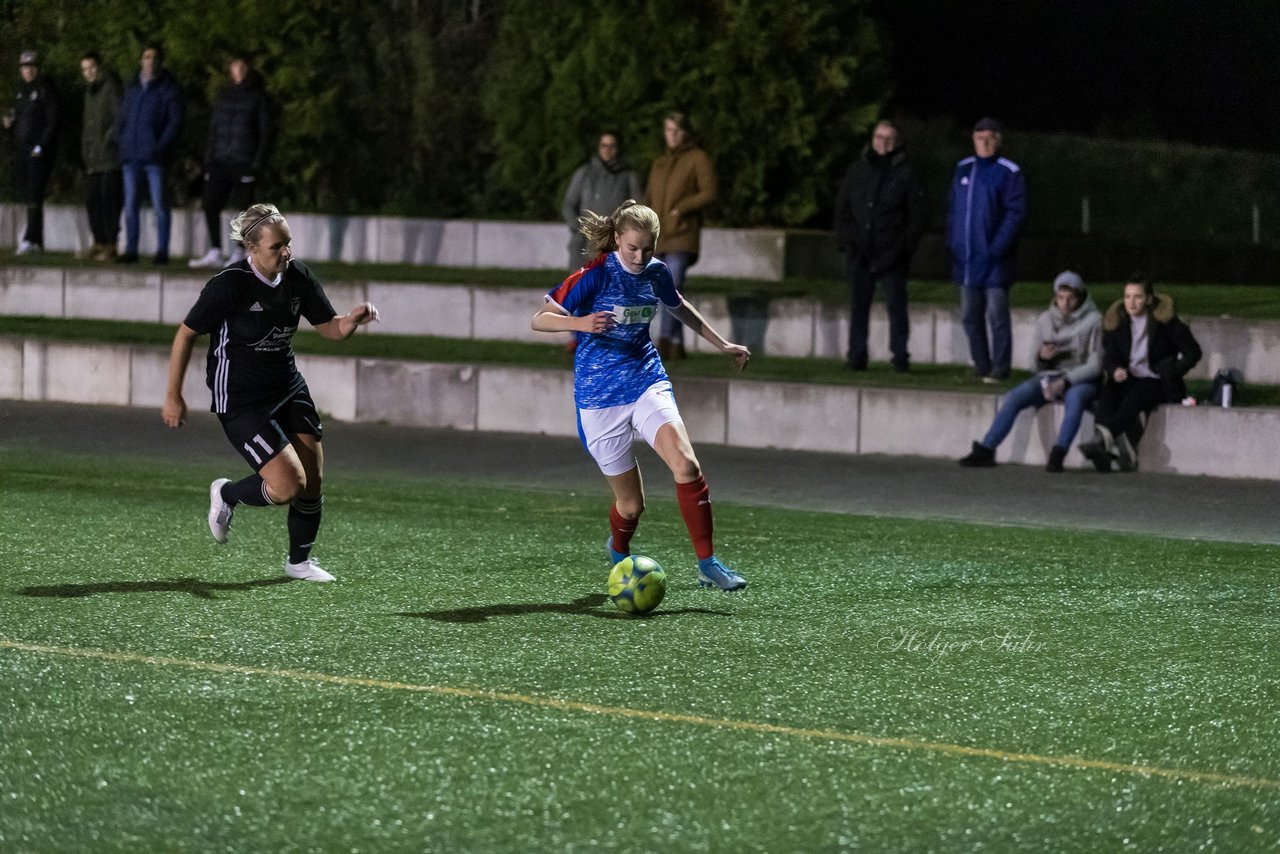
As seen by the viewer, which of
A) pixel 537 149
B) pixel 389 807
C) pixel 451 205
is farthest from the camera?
pixel 451 205

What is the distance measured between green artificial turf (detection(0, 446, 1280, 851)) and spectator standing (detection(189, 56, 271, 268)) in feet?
28.6

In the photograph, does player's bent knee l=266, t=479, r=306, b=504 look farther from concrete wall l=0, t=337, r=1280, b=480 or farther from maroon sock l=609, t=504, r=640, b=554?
concrete wall l=0, t=337, r=1280, b=480

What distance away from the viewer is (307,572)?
31.0 feet

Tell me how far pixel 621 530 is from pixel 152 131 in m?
11.7

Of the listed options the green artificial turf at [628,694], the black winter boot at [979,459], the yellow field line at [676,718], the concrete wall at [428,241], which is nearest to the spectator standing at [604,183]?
the concrete wall at [428,241]

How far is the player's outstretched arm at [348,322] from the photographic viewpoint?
29.0ft

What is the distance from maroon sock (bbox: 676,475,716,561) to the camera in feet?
29.5

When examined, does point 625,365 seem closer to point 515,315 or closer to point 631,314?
point 631,314

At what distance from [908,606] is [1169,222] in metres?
14.0

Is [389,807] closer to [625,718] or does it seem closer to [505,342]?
[625,718]

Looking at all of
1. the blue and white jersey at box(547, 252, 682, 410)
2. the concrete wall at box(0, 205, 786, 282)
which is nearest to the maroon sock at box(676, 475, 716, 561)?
the blue and white jersey at box(547, 252, 682, 410)

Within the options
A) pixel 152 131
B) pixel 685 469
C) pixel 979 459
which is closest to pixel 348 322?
pixel 685 469

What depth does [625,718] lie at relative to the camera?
6.70 m

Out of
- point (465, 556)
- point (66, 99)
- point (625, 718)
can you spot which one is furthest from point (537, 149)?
point (625, 718)
